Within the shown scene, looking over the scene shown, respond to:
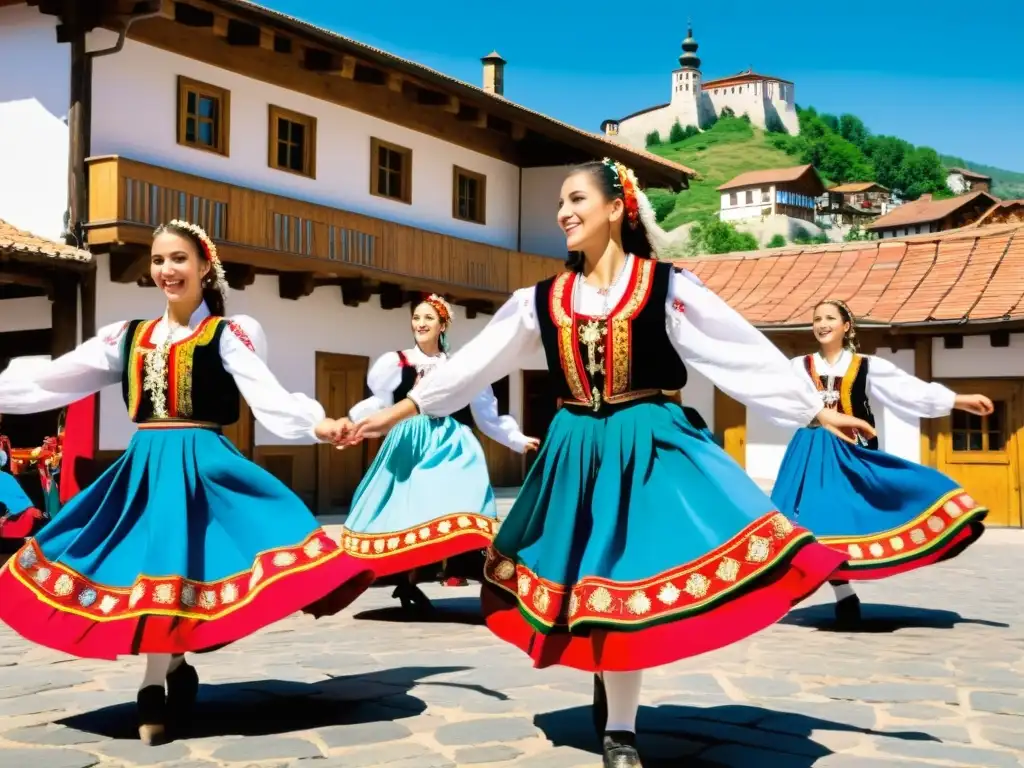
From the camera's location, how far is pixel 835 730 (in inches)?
166

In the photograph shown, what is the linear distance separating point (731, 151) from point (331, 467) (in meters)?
108

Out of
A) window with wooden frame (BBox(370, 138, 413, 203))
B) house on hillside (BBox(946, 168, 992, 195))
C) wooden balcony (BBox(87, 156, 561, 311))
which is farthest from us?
house on hillside (BBox(946, 168, 992, 195))

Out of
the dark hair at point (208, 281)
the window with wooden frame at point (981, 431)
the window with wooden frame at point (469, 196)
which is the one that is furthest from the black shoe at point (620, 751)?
the window with wooden frame at point (469, 196)

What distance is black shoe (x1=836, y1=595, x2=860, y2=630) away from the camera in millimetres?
6855

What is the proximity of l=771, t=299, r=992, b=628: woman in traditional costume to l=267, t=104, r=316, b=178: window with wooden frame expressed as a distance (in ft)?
36.3

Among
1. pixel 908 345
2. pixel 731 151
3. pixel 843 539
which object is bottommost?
pixel 843 539

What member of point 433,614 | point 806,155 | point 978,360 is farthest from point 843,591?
point 806,155

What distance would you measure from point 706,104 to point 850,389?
12683 centimetres

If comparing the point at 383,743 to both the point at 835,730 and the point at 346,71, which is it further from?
the point at 346,71

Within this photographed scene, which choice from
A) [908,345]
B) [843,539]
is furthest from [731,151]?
[843,539]

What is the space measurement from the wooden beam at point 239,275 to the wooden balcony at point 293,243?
17 mm

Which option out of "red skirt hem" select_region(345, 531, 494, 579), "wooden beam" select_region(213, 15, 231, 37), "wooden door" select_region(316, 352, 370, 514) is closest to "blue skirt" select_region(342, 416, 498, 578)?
"red skirt hem" select_region(345, 531, 494, 579)

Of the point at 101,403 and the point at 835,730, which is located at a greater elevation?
the point at 101,403

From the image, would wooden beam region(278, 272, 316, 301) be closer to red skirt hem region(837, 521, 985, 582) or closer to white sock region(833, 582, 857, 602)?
white sock region(833, 582, 857, 602)
